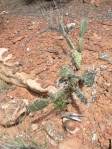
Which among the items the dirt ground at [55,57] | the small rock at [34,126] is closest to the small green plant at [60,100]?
the dirt ground at [55,57]

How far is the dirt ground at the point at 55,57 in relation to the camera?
3.05 m

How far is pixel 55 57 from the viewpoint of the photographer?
3648 millimetres

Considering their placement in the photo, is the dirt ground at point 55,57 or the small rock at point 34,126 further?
the small rock at point 34,126

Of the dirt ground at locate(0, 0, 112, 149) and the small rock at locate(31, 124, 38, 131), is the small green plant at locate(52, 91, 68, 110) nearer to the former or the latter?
the dirt ground at locate(0, 0, 112, 149)

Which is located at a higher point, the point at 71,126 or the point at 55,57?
the point at 55,57

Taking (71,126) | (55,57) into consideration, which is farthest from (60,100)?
(55,57)

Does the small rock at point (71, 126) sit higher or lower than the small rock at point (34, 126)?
higher

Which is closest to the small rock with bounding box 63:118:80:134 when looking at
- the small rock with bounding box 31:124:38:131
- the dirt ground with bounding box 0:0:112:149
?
the dirt ground with bounding box 0:0:112:149

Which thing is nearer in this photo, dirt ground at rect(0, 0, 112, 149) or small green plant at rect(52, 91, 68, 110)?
dirt ground at rect(0, 0, 112, 149)

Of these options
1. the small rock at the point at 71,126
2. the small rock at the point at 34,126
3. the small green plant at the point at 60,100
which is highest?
the small green plant at the point at 60,100

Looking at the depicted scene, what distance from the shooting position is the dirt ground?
3.05 metres

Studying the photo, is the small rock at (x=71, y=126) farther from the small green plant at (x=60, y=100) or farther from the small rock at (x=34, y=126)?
the small rock at (x=34, y=126)

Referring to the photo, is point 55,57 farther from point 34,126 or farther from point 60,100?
point 34,126

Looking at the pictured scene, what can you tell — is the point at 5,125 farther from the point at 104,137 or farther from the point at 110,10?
the point at 110,10
